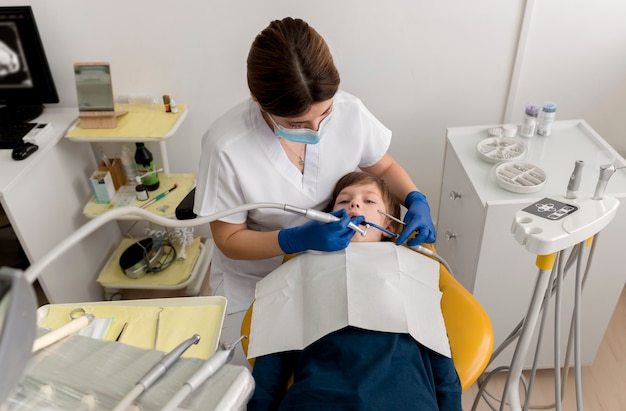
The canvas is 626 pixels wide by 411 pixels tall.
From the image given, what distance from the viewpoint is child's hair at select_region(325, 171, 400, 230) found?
4.67ft

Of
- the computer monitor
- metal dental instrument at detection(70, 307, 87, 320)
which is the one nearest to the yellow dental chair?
metal dental instrument at detection(70, 307, 87, 320)

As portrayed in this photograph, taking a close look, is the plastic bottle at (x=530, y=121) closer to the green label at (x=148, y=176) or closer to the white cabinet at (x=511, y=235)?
the white cabinet at (x=511, y=235)

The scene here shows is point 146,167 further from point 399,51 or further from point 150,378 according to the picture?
point 150,378

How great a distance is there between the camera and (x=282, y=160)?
4.39 feet

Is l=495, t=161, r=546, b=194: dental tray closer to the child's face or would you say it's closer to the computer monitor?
the child's face

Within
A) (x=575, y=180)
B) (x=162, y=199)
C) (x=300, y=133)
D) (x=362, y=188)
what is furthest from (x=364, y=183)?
(x=162, y=199)

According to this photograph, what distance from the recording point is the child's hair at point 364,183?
1425 mm

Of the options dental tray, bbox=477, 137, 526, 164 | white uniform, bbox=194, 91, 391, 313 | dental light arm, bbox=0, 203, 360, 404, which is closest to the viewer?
dental light arm, bbox=0, 203, 360, 404

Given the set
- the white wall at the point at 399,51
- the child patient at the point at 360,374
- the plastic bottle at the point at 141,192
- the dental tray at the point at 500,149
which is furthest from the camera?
the plastic bottle at the point at 141,192

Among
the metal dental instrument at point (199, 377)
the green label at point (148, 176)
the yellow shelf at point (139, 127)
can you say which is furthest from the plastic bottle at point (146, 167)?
the metal dental instrument at point (199, 377)

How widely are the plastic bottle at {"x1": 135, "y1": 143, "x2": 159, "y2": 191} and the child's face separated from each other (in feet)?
3.10

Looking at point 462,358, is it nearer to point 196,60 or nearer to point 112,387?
point 112,387

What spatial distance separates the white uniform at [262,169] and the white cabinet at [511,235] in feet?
1.09

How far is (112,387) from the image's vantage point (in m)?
0.54
